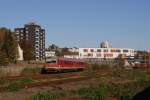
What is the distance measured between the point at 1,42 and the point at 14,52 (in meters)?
6.51

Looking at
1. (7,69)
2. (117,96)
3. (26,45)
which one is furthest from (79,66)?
(26,45)

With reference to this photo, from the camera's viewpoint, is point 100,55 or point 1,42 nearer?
point 1,42

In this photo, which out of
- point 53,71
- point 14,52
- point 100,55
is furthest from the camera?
point 100,55

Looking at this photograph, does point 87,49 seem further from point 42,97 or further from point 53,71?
point 42,97

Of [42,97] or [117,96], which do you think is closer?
[42,97]

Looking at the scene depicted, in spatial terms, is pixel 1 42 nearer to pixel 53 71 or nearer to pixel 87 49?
pixel 53 71

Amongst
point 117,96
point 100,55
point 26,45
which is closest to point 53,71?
point 117,96

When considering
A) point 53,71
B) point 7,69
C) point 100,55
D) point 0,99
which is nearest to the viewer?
point 0,99

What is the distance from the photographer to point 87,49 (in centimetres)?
19812

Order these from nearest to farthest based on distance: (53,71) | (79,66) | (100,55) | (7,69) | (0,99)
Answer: (0,99) < (7,69) < (53,71) < (79,66) < (100,55)

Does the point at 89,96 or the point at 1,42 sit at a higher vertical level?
the point at 1,42

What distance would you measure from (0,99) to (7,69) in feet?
96.6

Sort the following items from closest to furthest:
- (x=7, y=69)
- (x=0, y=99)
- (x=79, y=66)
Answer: (x=0, y=99), (x=7, y=69), (x=79, y=66)

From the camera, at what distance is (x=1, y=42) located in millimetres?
102562
